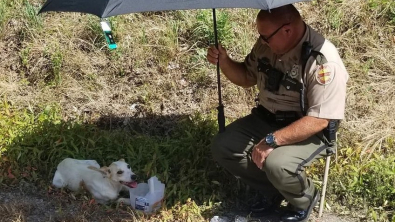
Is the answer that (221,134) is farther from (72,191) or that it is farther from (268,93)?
(72,191)

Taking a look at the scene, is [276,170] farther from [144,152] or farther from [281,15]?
[144,152]

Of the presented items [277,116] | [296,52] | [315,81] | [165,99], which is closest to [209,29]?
[165,99]

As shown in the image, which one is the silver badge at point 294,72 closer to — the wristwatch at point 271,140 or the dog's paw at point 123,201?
the wristwatch at point 271,140

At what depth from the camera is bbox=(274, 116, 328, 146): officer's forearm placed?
3.55 metres

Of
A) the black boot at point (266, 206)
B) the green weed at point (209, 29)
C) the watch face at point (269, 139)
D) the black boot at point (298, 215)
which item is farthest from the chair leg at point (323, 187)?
the green weed at point (209, 29)

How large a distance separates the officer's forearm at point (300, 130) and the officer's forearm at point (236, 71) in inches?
24.8

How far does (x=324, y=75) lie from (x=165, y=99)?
222cm

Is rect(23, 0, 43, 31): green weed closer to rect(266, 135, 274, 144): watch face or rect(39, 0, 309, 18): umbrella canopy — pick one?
rect(39, 0, 309, 18): umbrella canopy

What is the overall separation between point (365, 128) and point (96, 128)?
7.58ft

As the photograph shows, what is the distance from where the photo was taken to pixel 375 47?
567 centimetres

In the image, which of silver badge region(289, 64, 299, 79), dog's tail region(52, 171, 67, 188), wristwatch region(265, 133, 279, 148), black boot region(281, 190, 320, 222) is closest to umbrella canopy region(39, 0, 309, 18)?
silver badge region(289, 64, 299, 79)

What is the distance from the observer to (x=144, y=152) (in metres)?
4.79

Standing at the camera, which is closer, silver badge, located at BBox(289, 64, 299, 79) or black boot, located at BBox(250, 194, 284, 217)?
silver badge, located at BBox(289, 64, 299, 79)

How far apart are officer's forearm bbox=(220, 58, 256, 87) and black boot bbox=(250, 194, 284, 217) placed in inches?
33.7
